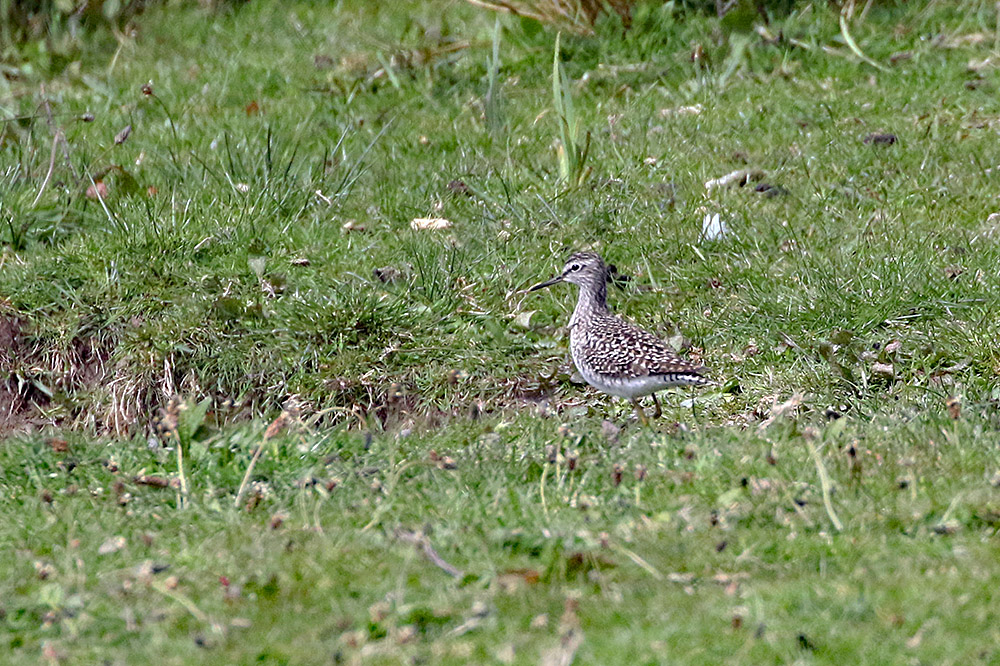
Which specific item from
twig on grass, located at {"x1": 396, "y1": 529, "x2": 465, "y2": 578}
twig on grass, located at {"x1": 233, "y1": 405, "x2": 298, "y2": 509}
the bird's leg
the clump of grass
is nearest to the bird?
the bird's leg

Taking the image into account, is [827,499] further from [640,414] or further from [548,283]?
[548,283]

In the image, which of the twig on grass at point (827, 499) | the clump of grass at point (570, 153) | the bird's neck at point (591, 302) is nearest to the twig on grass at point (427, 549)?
the twig on grass at point (827, 499)

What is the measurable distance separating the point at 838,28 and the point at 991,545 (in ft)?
25.1

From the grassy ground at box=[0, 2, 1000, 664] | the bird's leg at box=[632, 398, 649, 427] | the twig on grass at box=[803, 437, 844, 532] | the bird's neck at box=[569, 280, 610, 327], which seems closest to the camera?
the grassy ground at box=[0, 2, 1000, 664]

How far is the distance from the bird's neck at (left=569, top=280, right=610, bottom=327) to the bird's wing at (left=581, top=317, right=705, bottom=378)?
25cm

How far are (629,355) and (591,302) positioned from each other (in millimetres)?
799

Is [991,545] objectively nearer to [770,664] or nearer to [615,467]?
[770,664]

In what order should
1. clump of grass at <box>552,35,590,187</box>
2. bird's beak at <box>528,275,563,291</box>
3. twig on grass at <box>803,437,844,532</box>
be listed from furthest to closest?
clump of grass at <box>552,35,590,187</box> < bird's beak at <box>528,275,563,291</box> < twig on grass at <box>803,437,844,532</box>

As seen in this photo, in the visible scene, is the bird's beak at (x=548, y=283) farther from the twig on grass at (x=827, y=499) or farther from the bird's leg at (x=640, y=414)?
the twig on grass at (x=827, y=499)

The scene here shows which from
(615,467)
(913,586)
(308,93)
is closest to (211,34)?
(308,93)

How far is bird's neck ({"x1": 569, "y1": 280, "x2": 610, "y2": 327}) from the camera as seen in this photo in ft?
24.7

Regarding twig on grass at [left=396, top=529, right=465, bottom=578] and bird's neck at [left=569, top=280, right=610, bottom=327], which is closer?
twig on grass at [left=396, top=529, right=465, bottom=578]

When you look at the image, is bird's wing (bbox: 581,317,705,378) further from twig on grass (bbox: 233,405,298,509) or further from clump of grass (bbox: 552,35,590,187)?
clump of grass (bbox: 552,35,590,187)

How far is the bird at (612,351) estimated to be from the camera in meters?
6.71
